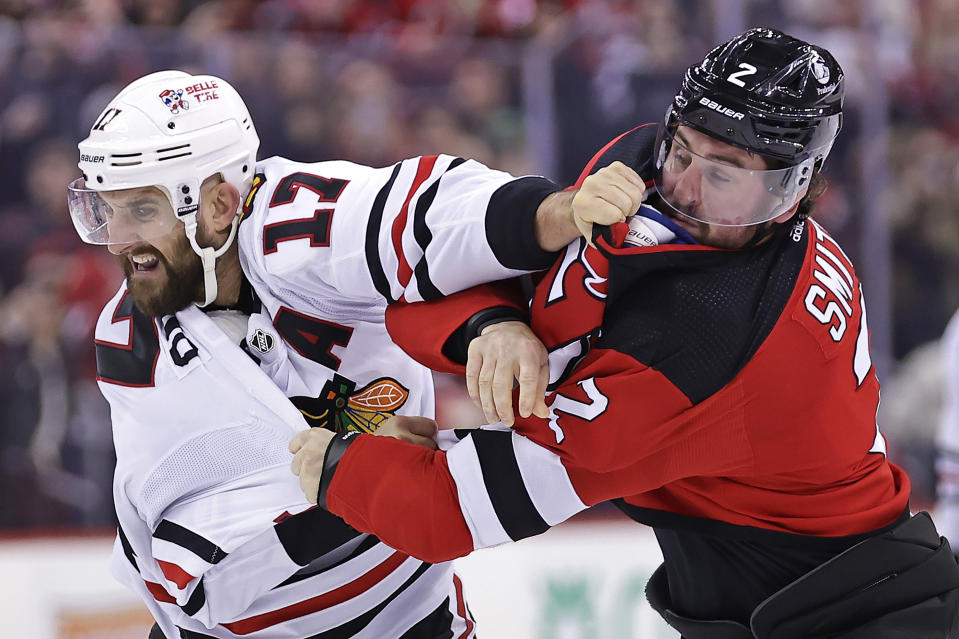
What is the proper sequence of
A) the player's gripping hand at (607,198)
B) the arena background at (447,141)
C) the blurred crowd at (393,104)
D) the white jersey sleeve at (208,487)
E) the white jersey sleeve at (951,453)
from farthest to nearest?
the blurred crowd at (393,104)
the white jersey sleeve at (951,453)
the arena background at (447,141)
the white jersey sleeve at (208,487)
the player's gripping hand at (607,198)

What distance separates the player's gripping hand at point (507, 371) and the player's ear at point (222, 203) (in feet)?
2.06

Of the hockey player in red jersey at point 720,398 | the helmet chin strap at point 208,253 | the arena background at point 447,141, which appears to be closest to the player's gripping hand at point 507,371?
the hockey player in red jersey at point 720,398

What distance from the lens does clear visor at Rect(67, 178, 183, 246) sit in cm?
203

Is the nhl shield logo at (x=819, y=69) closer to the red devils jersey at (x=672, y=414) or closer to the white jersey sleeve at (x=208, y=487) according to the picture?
the red devils jersey at (x=672, y=414)

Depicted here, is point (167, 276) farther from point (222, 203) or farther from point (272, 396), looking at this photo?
point (272, 396)

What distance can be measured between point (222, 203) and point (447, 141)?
2.24 m

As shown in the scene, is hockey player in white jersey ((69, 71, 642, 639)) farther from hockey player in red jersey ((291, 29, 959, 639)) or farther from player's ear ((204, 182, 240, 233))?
hockey player in red jersey ((291, 29, 959, 639))

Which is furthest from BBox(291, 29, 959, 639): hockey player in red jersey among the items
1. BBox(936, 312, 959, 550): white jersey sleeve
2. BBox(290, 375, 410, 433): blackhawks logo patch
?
BBox(936, 312, 959, 550): white jersey sleeve

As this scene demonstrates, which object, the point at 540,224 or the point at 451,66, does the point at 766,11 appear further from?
the point at 540,224

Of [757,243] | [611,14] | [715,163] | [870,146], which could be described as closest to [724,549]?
[757,243]

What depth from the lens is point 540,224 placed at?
67.6 inches

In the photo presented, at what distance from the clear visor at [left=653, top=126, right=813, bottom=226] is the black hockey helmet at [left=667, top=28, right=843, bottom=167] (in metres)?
0.03

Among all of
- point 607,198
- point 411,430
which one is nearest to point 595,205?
point 607,198

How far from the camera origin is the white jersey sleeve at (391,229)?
5.76ft
